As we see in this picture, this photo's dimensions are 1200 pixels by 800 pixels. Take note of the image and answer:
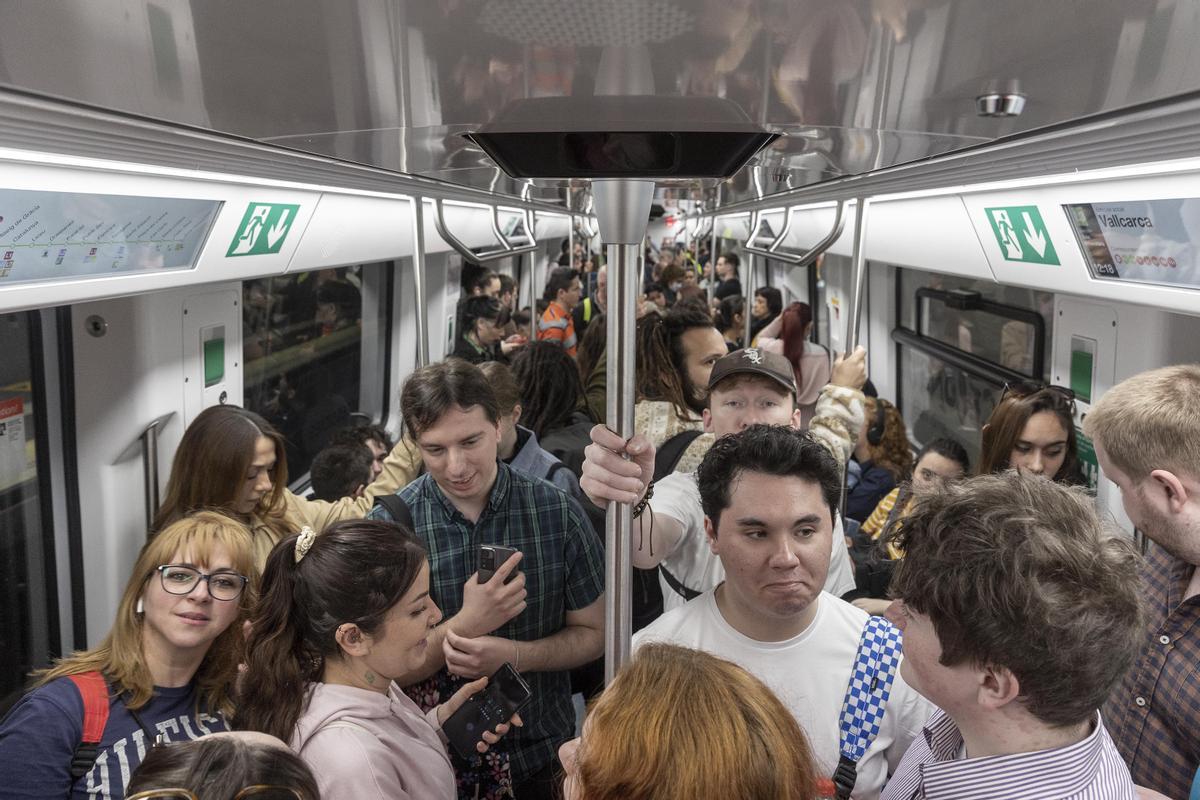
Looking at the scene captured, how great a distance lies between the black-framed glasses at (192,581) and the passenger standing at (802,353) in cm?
353

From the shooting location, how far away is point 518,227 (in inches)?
388

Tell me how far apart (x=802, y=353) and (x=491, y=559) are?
3604 millimetres

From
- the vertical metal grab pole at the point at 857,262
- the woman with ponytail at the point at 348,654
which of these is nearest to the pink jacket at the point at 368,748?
the woman with ponytail at the point at 348,654

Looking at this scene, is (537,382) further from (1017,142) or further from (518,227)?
(518,227)

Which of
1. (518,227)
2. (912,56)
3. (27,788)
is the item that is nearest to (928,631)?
(912,56)

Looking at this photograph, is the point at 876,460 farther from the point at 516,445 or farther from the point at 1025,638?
the point at 1025,638

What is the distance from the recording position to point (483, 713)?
1896mm

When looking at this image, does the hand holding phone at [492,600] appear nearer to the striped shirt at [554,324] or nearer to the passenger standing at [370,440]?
the passenger standing at [370,440]

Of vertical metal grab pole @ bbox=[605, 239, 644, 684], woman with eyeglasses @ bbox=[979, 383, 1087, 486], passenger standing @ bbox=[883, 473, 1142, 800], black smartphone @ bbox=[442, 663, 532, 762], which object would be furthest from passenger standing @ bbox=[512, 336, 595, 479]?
passenger standing @ bbox=[883, 473, 1142, 800]

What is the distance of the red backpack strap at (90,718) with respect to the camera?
1724mm

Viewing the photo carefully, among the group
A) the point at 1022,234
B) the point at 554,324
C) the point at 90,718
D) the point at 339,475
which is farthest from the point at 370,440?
the point at 554,324

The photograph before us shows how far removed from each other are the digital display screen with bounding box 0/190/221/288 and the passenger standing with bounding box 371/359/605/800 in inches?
28.7

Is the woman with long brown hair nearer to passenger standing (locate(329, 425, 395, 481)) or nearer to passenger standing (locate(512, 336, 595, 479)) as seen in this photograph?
passenger standing (locate(329, 425, 395, 481))

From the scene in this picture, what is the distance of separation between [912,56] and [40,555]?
2743 mm
